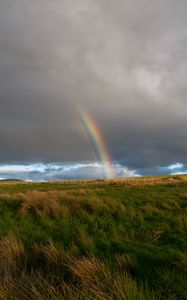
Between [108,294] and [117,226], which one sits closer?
[108,294]

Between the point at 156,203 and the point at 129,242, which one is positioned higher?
the point at 156,203

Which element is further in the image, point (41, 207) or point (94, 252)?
point (41, 207)

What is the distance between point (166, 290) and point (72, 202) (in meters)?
13.2

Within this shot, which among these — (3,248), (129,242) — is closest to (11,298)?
(3,248)

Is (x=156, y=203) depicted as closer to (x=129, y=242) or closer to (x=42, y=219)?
(x=42, y=219)

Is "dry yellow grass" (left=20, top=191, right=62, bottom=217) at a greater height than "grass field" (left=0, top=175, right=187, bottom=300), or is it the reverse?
"dry yellow grass" (left=20, top=191, right=62, bottom=217)

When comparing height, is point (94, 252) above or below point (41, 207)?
below

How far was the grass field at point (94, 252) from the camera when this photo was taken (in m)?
5.56

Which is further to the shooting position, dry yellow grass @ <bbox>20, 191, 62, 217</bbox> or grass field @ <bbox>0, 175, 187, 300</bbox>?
dry yellow grass @ <bbox>20, 191, 62, 217</bbox>

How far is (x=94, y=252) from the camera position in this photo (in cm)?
875

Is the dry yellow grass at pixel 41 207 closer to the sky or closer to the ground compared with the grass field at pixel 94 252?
closer to the sky

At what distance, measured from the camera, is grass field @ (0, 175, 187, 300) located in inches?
219

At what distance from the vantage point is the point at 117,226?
43.3 ft

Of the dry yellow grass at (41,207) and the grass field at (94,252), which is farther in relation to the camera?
the dry yellow grass at (41,207)
